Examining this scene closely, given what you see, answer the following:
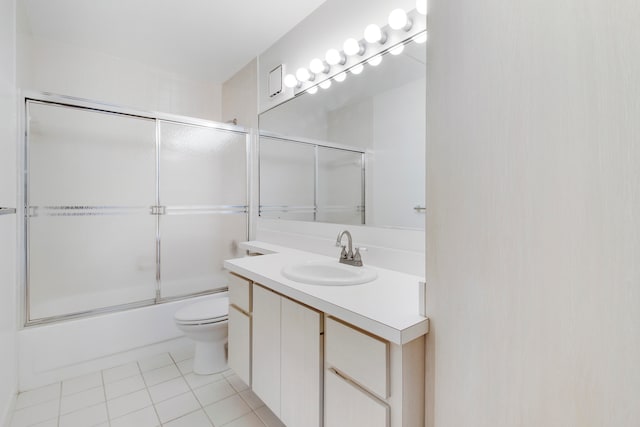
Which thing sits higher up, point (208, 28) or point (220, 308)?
point (208, 28)

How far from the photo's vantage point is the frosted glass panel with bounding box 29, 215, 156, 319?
198 cm

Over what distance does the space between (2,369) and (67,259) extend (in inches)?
36.8

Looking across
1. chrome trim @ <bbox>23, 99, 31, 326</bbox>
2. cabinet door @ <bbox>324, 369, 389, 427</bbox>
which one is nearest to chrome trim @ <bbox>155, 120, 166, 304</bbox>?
chrome trim @ <bbox>23, 99, 31, 326</bbox>

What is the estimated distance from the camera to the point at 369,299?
1.04 metres

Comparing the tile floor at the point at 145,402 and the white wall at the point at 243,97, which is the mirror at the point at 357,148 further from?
the tile floor at the point at 145,402

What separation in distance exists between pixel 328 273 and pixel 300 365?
0.48m

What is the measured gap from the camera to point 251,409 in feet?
5.26

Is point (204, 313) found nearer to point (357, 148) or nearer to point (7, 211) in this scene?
point (7, 211)

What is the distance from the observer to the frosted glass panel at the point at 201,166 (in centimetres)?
241

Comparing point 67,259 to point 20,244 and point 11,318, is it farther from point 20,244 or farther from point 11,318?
point 11,318

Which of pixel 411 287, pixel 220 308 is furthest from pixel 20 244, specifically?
pixel 411 287

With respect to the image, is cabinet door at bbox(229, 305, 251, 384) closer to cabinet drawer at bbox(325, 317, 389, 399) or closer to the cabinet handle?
cabinet drawer at bbox(325, 317, 389, 399)

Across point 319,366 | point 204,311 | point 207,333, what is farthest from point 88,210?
point 319,366

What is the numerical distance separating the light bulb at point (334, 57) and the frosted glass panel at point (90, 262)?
179cm
